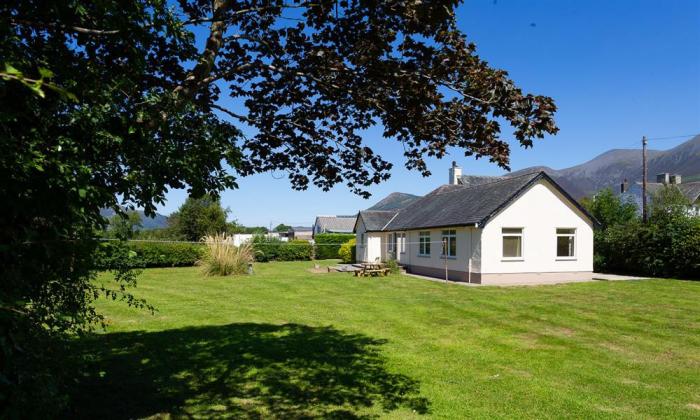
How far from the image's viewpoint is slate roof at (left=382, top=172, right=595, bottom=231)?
21250 mm

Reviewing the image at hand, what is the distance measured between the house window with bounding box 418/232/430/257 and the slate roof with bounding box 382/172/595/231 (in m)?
0.59

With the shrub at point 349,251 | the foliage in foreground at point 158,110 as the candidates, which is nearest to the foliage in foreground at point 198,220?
the shrub at point 349,251

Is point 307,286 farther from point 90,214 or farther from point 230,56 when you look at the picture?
point 90,214

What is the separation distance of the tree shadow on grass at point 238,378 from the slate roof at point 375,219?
24978mm

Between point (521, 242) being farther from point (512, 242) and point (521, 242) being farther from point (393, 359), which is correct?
point (393, 359)

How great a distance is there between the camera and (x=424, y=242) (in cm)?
2647

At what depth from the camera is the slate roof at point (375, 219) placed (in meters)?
34.4

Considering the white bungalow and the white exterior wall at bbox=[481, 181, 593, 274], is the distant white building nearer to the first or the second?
the white bungalow

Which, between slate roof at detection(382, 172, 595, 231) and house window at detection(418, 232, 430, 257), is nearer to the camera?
slate roof at detection(382, 172, 595, 231)

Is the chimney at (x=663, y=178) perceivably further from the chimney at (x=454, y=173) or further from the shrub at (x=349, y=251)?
the shrub at (x=349, y=251)

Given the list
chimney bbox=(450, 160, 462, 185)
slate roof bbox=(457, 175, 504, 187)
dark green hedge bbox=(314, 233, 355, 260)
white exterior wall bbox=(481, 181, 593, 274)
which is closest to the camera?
white exterior wall bbox=(481, 181, 593, 274)

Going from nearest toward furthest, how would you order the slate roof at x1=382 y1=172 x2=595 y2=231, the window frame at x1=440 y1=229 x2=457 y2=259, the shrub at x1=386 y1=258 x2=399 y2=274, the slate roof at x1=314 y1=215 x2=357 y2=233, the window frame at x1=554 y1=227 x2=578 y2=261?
the slate roof at x1=382 y1=172 x2=595 y2=231
the window frame at x1=554 y1=227 x2=578 y2=261
the window frame at x1=440 y1=229 x2=457 y2=259
the shrub at x1=386 y1=258 x2=399 y2=274
the slate roof at x1=314 y1=215 x2=357 y2=233

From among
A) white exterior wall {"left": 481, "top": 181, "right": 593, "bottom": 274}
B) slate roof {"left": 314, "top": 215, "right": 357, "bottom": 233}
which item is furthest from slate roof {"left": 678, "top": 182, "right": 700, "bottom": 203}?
slate roof {"left": 314, "top": 215, "right": 357, "bottom": 233}

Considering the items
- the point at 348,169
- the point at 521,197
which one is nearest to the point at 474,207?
the point at 521,197
